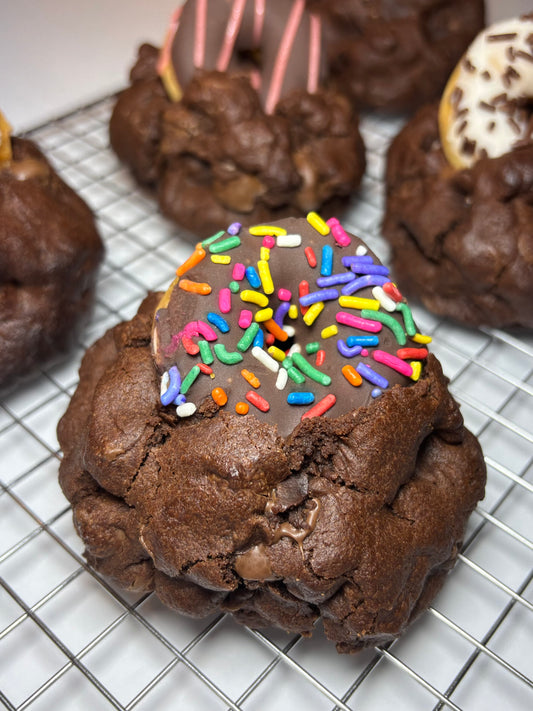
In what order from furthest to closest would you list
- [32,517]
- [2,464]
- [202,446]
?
[2,464]
[32,517]
[202,446]

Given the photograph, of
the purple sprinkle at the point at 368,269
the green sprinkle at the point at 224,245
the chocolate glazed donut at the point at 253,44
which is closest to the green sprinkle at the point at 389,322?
the purple sprinkle at the point at 368,269

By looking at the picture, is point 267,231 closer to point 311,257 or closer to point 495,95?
point 311,257

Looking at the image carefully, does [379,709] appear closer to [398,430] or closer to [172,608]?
[172,608]

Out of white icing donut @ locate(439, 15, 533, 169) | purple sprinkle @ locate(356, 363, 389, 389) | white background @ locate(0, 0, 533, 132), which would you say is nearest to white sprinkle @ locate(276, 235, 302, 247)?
purple sprinkle @ locate(356, 363, 389, 389)

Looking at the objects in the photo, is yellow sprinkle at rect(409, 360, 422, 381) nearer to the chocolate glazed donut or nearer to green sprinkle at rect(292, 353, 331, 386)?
green sprinkle at rect(292, 353, 331, 386)

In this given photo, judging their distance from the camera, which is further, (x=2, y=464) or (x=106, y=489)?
(x=2, y=464)

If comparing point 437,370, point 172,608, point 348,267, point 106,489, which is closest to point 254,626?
point 172,608

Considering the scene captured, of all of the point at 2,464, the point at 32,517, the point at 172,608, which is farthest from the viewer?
the point at 2,464
